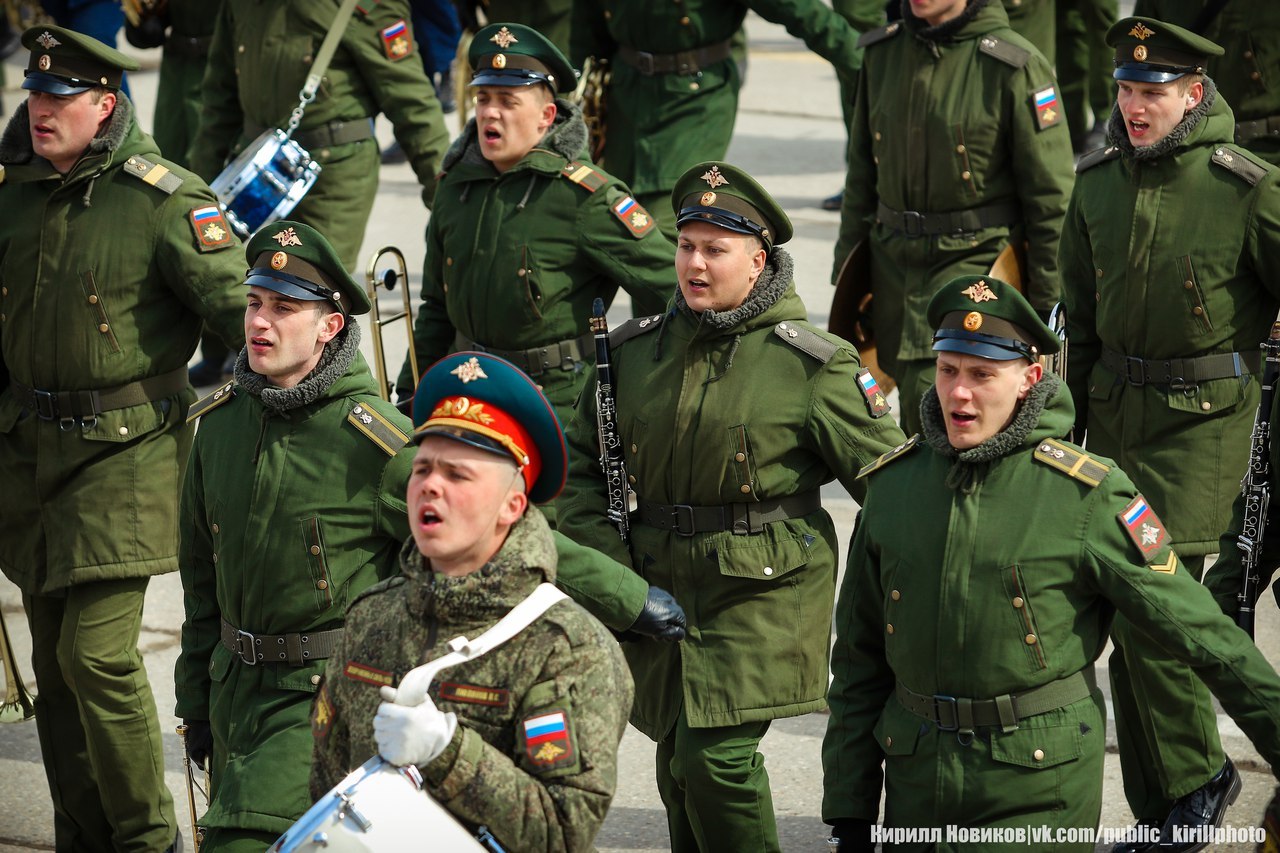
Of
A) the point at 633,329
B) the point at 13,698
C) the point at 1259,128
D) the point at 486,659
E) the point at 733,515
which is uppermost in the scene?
the point at 1259,128

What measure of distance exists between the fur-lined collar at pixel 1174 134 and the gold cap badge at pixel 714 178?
1.73 m

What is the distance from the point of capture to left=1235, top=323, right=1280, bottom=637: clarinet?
19.9ft

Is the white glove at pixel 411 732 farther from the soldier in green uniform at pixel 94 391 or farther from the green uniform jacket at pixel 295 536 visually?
the soldier in green uniform at pixel 94 391

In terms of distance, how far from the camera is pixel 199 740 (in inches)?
233

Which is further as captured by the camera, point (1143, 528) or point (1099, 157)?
point (1099, 157)

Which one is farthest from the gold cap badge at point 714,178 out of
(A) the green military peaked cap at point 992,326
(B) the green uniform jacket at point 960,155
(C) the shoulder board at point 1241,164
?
(B) the green uniform jacket at point 960,155

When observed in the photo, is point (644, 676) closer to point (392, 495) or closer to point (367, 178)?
point (392, 495)

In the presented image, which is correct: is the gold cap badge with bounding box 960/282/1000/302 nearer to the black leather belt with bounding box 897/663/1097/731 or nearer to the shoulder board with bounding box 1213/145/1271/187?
the black leather belt with bounding box 897/663/1097/731

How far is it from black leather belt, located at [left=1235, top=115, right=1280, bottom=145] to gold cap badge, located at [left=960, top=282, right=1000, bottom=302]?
439 cm

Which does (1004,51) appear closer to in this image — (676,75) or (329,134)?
(676,75)

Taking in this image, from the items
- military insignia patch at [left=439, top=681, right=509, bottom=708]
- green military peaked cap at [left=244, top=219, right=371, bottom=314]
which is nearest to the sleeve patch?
green military peaked cap at [left=244, top=219, right=371, bottom=314]

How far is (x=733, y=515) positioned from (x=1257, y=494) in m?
1.54

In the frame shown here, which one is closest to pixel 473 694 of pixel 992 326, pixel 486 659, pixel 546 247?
pixel 486 659

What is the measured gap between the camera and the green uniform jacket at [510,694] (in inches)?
156
